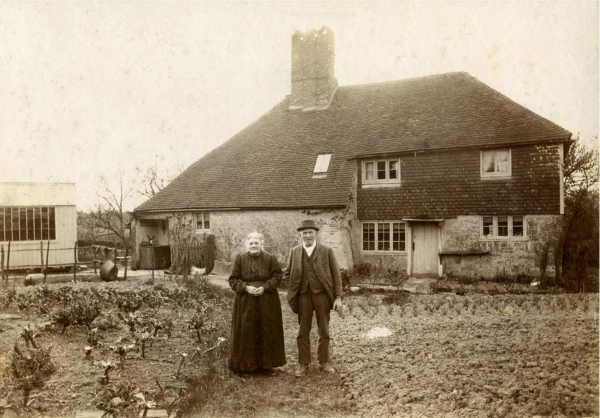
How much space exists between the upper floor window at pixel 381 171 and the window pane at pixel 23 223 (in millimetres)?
12463

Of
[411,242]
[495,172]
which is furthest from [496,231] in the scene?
[411,242]

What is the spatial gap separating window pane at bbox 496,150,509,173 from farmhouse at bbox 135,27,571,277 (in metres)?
0.03

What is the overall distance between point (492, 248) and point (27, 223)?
16.5 metres

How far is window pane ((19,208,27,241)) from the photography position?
17.0 m

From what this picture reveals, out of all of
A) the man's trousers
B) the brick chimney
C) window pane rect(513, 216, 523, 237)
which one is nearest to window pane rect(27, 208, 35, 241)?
the brick chimney

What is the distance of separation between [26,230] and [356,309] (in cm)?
1266

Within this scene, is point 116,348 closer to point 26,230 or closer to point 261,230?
point 261,230

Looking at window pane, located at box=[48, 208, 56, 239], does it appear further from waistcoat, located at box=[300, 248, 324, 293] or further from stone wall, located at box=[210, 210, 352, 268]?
waistcoat, located at box=[300, 248, 324, 293]

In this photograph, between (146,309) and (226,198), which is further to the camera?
(226,198)

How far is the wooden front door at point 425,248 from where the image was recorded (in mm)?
17625

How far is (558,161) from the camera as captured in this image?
15.7 m

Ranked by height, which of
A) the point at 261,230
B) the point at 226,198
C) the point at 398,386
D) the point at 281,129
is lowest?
the point at 398,386

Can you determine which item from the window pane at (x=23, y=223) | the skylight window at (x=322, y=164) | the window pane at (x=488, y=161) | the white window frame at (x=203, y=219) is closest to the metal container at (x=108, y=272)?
the window pane at (x=23, y=223)

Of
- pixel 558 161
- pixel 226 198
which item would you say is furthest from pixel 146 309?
pixel 558 161
